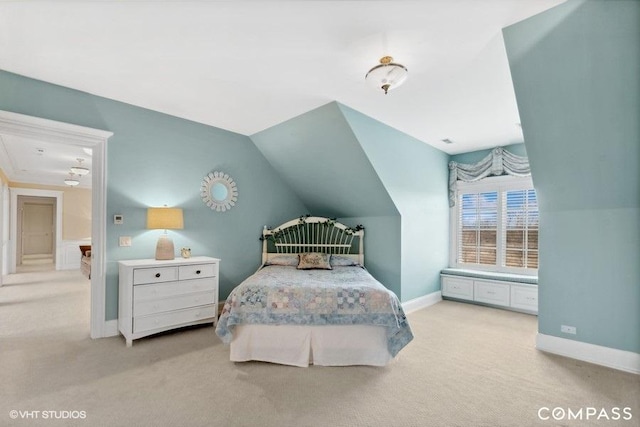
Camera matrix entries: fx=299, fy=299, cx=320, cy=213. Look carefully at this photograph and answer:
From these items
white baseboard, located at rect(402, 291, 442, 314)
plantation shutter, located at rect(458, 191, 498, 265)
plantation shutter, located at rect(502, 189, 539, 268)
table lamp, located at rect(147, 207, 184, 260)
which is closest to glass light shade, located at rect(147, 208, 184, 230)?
table lamp, located at rect(147, 207, 184, 260)

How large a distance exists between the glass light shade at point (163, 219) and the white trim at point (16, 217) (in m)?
6.63

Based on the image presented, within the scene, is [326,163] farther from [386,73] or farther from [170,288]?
[170,288]

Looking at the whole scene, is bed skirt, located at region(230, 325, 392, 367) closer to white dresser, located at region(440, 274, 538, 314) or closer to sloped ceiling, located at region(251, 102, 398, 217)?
sloped ceiling, located at region(251, 102, 398, 217)

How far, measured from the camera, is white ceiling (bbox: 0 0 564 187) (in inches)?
74.4

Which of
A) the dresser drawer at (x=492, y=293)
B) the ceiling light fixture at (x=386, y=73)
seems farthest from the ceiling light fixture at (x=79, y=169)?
the dresser drawer at (x=492, y=293)

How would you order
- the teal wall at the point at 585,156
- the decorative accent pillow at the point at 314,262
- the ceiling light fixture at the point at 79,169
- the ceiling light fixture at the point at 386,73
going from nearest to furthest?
the teal wall at the point at 585,156
the ceiling light fixture at the point at 386,73
the decorative accent pillow at the point at 314,262
the ceiling light fixture at the point at 79,169

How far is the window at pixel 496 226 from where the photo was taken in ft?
15.0

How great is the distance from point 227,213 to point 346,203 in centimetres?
180

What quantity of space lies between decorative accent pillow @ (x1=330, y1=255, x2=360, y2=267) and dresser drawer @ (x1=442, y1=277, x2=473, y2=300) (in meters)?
1.80

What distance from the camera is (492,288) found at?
4.54 metres

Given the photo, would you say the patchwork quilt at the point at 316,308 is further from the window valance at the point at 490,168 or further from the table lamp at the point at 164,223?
the window valance at the point at 490,168

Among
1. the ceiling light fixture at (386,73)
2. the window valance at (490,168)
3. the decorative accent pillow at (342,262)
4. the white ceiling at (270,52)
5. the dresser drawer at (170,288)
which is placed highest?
the white ceiling at (270,52)

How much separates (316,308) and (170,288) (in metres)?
1.65

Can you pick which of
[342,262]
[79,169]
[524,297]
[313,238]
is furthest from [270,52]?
[79,169]
